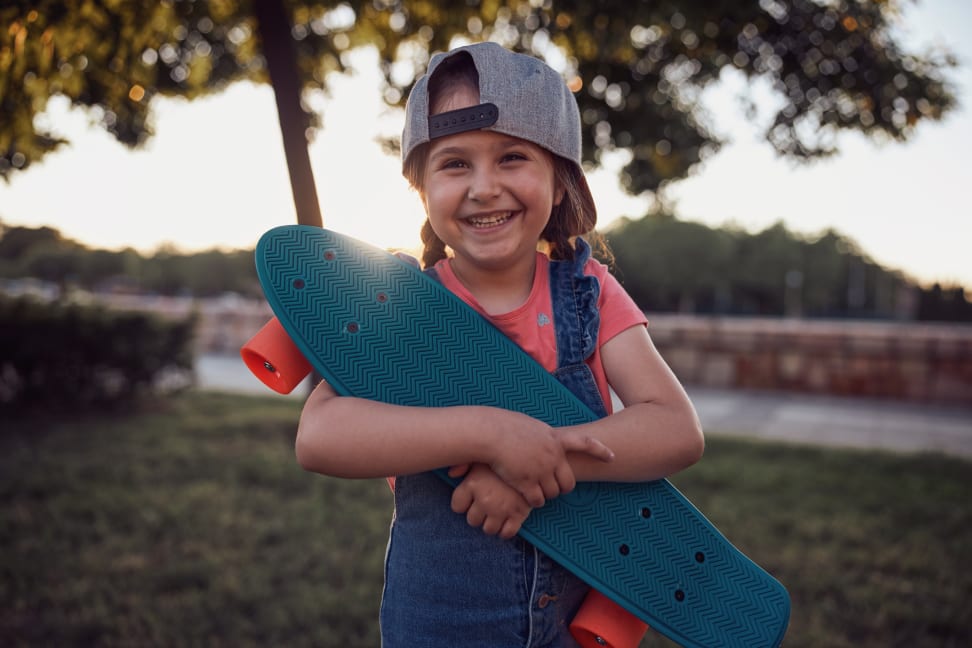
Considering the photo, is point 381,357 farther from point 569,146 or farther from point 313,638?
point 313,638

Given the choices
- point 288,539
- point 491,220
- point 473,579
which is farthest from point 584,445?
point 288,539

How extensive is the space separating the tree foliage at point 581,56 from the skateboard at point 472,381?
2527mm

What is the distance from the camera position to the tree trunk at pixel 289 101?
3.85 meters

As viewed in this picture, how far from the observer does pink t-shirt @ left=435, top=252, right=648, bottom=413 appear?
49.5 inches

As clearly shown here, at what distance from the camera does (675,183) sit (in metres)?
6.38

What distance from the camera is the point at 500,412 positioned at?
1069mm

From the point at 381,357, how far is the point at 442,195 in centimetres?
30

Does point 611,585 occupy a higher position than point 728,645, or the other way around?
point 611,585

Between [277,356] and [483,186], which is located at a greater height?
[483,186]

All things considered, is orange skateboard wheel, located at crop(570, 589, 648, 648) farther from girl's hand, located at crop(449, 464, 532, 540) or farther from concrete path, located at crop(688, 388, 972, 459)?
concrete path, located at crop(688, 388, 972, 459)

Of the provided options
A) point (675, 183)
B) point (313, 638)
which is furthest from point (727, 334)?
point (313, 638)

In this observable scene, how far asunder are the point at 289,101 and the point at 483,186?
10.7 ft

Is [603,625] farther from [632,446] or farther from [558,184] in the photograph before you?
[558,184]

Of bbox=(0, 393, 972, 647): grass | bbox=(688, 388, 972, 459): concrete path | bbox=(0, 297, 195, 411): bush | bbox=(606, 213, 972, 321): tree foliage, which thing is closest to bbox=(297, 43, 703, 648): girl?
bbox=(0, 393, 972, 647): grass
